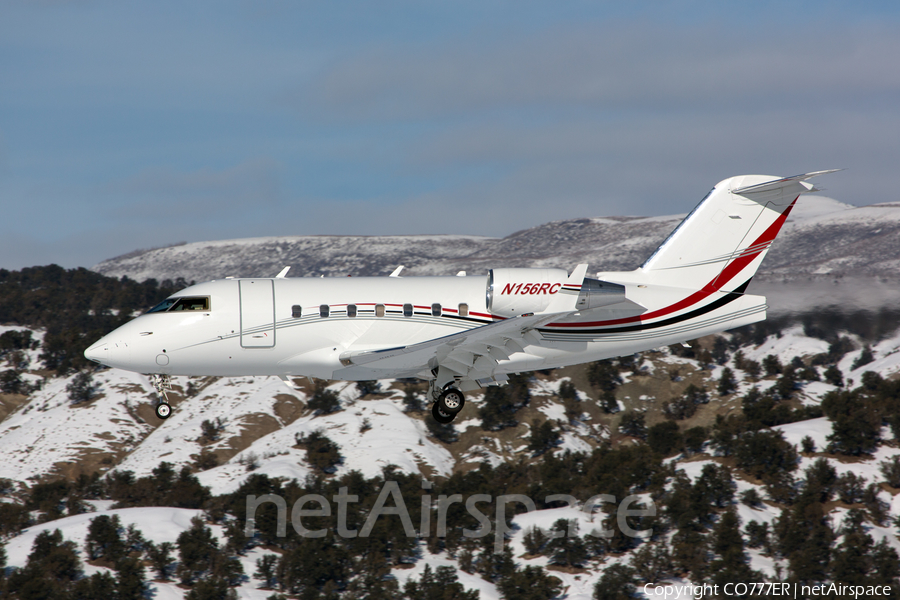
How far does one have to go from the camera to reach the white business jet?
25953mm

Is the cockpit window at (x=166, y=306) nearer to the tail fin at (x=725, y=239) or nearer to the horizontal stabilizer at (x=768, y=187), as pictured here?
the tail fin at (x=725, y=239)

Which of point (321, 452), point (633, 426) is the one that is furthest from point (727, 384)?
point (321, 452)

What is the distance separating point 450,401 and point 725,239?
10276 mm

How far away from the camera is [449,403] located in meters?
27.3

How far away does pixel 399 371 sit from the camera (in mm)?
27094

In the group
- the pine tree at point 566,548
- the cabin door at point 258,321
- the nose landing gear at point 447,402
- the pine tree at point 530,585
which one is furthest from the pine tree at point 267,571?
the cabin door at point 258,321

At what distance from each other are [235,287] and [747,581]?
52.0 meters

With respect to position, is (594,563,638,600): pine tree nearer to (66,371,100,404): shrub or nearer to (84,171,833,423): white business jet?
(84,171,833,423): white business jet

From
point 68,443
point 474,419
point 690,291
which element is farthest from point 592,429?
point 690,291

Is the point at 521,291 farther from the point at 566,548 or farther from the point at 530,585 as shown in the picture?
the point at 566,548

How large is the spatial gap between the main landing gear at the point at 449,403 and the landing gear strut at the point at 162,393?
7.92 meters

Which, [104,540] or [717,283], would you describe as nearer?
[717,283]

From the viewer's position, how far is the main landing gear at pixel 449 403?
2733cm

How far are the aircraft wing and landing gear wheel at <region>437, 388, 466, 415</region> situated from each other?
2.03 feet
